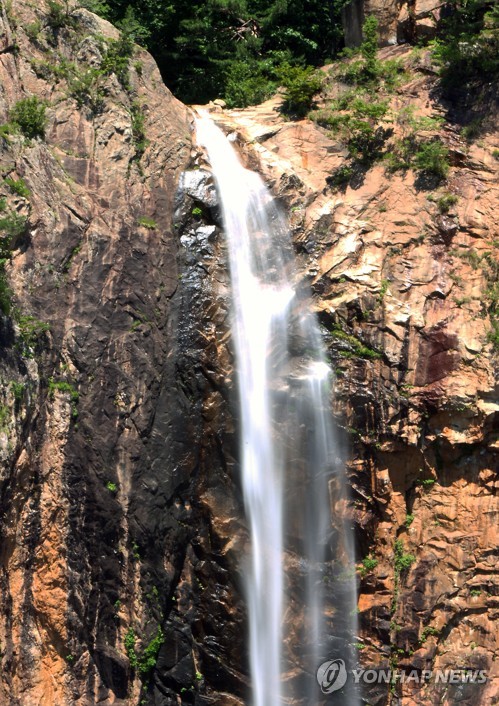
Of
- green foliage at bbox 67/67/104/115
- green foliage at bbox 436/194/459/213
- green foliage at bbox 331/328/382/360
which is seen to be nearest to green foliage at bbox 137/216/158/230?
green foliage at bbox 67/67/104/115

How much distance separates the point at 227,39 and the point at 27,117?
8529mm

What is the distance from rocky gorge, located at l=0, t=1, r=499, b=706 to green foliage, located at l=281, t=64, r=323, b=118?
2.40 m

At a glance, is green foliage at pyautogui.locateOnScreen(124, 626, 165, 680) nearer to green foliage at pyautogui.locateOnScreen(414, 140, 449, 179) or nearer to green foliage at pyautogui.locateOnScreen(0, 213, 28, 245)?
green foliage at pyautogui.locateOnScreen(0, 213, 28, 245)

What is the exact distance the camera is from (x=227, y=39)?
67.0 ft

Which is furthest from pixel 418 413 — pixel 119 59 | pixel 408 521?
pixel 119 59

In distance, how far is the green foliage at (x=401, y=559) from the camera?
43.5 feet

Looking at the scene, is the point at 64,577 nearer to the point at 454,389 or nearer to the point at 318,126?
the point at 454,389

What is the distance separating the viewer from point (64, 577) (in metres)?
11.5

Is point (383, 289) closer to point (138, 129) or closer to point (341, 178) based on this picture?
point (341, 178)

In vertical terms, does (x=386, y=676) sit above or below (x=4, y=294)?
below

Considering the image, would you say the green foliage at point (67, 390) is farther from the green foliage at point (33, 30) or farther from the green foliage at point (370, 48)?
the green foliage at point (370, 48)

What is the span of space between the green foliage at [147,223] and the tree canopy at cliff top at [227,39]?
5.89 metres

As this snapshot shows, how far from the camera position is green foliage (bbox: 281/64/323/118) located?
17641 millimetres

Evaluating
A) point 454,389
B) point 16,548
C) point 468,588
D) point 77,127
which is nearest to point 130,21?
point 77,127
